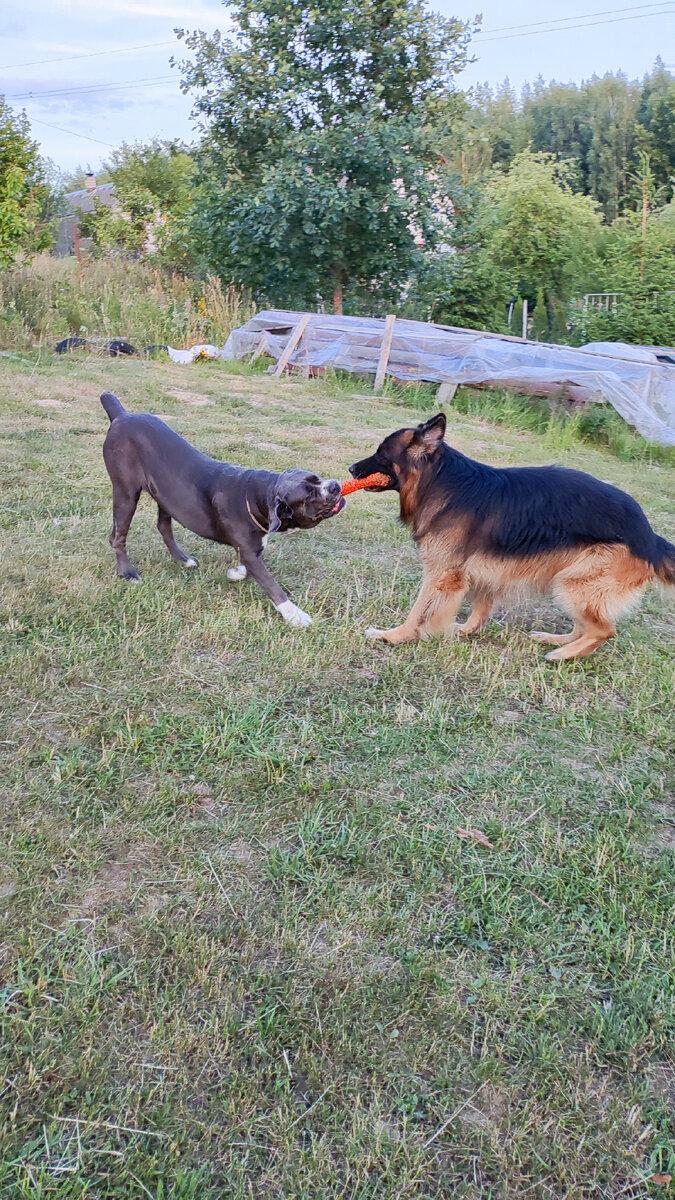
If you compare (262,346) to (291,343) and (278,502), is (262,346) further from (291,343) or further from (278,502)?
(278,502)

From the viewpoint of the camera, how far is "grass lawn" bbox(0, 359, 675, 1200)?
1.76m

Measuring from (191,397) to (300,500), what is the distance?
8299 mm

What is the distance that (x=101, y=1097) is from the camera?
181cm

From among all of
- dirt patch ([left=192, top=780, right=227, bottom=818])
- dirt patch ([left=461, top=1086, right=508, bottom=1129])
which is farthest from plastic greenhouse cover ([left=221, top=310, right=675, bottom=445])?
dirt patch ([left=461, top=1086, right=508, bottom=1129])

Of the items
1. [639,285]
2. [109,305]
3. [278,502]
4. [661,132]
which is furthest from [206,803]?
[661,132]

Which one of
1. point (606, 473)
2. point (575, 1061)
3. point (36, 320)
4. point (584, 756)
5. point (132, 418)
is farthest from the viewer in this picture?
point (36, 320)

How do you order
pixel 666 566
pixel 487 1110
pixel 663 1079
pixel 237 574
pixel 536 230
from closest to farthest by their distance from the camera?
1. pixel 487 1110
2. pixel 663 1079
3. pixel 666 566
4. pixel 237 574
5. pixel 536 230

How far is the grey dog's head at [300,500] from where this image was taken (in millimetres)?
4184

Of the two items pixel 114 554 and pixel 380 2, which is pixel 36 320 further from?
pixel 114 554

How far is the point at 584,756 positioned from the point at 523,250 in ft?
77.4

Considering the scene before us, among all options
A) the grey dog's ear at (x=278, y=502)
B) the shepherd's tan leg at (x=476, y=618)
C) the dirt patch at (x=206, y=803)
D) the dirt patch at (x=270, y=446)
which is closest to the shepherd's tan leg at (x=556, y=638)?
the shepherd's tan leg at (x=476, y=618)

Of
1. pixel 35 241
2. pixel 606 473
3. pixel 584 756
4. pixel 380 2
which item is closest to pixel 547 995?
pixel 584 756

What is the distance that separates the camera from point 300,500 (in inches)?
165

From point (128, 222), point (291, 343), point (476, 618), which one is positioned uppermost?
point (128, 222)
